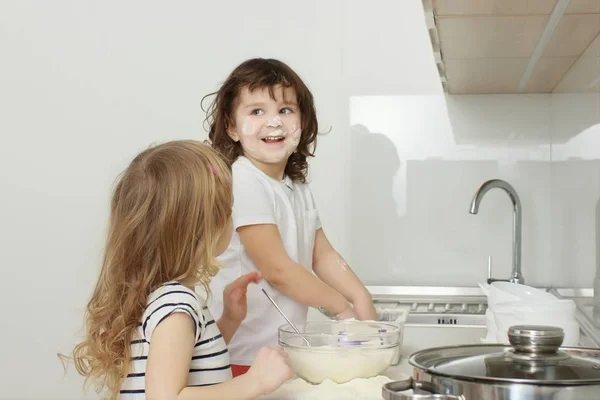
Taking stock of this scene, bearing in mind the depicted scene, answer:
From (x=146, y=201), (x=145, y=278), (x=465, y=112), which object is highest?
(x=465, y=112)

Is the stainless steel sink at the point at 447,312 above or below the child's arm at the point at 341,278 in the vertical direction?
below

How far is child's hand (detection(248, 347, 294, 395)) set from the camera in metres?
1.00

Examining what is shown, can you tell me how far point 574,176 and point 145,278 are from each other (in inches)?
47.1

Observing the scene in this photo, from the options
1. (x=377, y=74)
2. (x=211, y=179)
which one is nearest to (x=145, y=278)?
(x=211, y=179)

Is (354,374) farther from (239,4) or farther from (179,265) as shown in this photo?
(239,4)

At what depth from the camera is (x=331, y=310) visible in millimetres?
1640

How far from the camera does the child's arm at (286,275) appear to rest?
1619 millimetres

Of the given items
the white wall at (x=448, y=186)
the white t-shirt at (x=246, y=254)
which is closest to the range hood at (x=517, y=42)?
the white wall at (x=448, y=186)

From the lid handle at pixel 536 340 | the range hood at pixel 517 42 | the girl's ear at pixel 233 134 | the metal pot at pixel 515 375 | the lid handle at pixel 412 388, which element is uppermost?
the range hood at pixel 517 42

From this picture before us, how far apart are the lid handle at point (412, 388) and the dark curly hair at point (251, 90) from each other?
3.63ft

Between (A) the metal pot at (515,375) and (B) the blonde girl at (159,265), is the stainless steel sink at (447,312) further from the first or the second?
(A) the metal pot at (515,375)

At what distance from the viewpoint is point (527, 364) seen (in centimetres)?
69

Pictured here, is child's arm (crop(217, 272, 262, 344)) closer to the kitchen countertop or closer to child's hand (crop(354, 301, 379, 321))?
the kitchen countertop

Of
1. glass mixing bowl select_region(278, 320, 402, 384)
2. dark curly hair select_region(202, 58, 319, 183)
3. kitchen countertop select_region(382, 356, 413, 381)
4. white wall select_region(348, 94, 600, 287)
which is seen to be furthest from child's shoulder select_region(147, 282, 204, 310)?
white wall select_region(348, 94, 600, 287)
